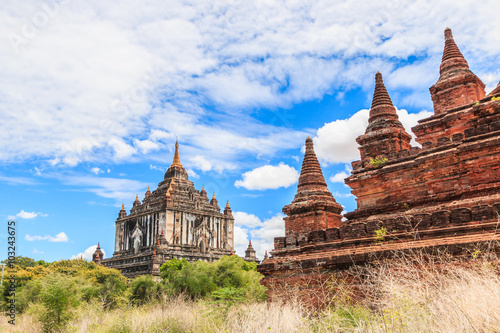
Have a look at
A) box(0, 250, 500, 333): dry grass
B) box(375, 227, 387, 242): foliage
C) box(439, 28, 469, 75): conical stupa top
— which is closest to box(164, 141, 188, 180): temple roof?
box(439, 28, 469, 75): conical stupa top

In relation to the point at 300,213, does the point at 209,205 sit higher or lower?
higher

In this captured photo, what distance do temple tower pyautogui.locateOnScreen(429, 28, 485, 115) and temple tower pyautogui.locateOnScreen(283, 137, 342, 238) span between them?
5.49 metres

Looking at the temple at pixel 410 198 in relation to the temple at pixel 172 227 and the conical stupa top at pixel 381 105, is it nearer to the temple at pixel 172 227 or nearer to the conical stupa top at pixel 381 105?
the conical stupa top at pixel 381 105

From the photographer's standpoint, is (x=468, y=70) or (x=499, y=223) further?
(x=468, y=70)

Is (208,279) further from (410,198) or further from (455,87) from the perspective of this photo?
(455,87)

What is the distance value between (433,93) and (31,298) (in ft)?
83.1

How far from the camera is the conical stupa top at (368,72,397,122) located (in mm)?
17391

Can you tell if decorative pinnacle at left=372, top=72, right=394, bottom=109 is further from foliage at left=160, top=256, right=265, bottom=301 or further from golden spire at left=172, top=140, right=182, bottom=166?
golden spire at left=172, top=140, right=182, bottom=166

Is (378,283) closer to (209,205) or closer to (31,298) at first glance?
(31,298)

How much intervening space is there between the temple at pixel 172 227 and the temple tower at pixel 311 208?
3037cm

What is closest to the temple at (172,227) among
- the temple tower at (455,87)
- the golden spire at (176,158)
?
the golden spire at (176,158)

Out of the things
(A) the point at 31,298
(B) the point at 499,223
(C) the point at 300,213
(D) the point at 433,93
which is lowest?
(A) the point at 31,298

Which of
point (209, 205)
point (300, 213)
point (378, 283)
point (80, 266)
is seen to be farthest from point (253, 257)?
point (378, 283)

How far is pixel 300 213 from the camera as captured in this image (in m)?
17.3
